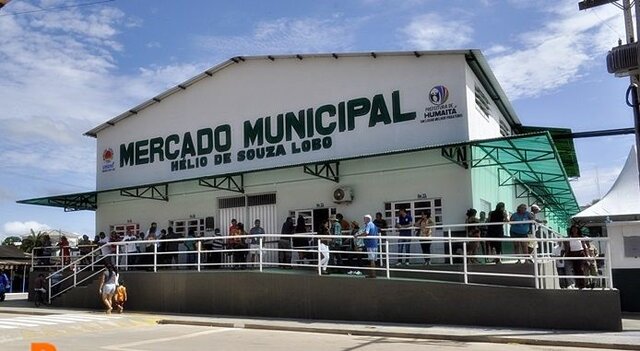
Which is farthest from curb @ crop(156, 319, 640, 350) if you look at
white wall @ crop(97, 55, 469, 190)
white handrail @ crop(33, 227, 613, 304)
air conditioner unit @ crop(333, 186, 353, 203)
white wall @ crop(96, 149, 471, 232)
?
white wall @ crop(97, 55, 469, 190)

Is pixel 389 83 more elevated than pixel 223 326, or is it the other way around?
pixel 389 83

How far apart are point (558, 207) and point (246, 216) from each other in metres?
20.3

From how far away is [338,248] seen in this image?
16.6 metres

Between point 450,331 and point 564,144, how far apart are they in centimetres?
1873

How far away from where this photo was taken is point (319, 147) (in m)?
20.9

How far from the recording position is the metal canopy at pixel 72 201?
963 inches

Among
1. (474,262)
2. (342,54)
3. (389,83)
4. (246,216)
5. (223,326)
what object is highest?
(342,54)

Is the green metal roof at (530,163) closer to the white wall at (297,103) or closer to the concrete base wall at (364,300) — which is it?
the white wall at (297,103)

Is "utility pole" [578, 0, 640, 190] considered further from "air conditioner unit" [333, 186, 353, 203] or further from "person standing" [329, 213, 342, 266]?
"air conditioner unit" [333, 186, 353, 203]

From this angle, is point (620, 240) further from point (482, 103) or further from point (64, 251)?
point (64, 251)

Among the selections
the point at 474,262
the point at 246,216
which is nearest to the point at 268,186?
the point at 246,216

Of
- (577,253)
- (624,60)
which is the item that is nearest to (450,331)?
(577,253)

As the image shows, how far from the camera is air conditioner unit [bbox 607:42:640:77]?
35.7 feet

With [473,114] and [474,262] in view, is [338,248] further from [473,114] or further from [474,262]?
[473,114]
